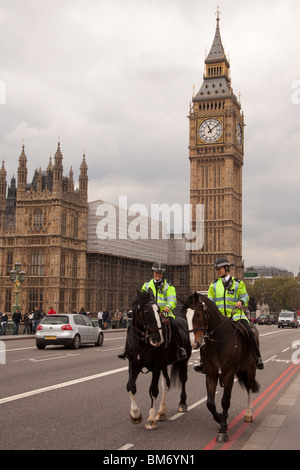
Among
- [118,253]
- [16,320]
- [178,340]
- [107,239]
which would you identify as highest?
[107,239]

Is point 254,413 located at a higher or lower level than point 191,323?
lower

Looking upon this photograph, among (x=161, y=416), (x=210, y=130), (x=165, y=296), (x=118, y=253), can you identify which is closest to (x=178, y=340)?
(x=165, y=296)

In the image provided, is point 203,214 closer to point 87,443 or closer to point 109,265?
point 109,265

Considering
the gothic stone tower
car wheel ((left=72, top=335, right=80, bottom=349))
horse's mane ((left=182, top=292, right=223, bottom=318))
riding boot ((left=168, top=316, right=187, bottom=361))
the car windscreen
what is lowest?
car wheel ((left=72, top=335, right=80, bottom=349))

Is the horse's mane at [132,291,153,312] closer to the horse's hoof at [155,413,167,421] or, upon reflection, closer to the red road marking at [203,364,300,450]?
the horse's hoof at [155,413,167,421]

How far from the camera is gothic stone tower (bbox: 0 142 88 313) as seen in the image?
5912cm

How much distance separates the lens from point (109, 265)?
228 ft

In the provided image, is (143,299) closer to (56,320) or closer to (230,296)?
(230,296)

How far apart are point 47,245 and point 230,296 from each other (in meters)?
52.3

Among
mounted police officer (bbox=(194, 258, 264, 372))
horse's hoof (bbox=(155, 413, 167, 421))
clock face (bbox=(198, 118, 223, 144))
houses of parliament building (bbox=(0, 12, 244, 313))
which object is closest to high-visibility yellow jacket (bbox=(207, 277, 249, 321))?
mounted police officer (bbox=(194, 258, 264, 372))

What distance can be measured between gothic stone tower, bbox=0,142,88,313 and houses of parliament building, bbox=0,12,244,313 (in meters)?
0.11

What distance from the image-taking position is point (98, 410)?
9.24 metres

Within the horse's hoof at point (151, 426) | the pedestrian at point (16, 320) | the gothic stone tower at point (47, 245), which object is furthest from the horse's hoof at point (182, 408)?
the gothic stone tower at point (47, 245)

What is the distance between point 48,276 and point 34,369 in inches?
1763
